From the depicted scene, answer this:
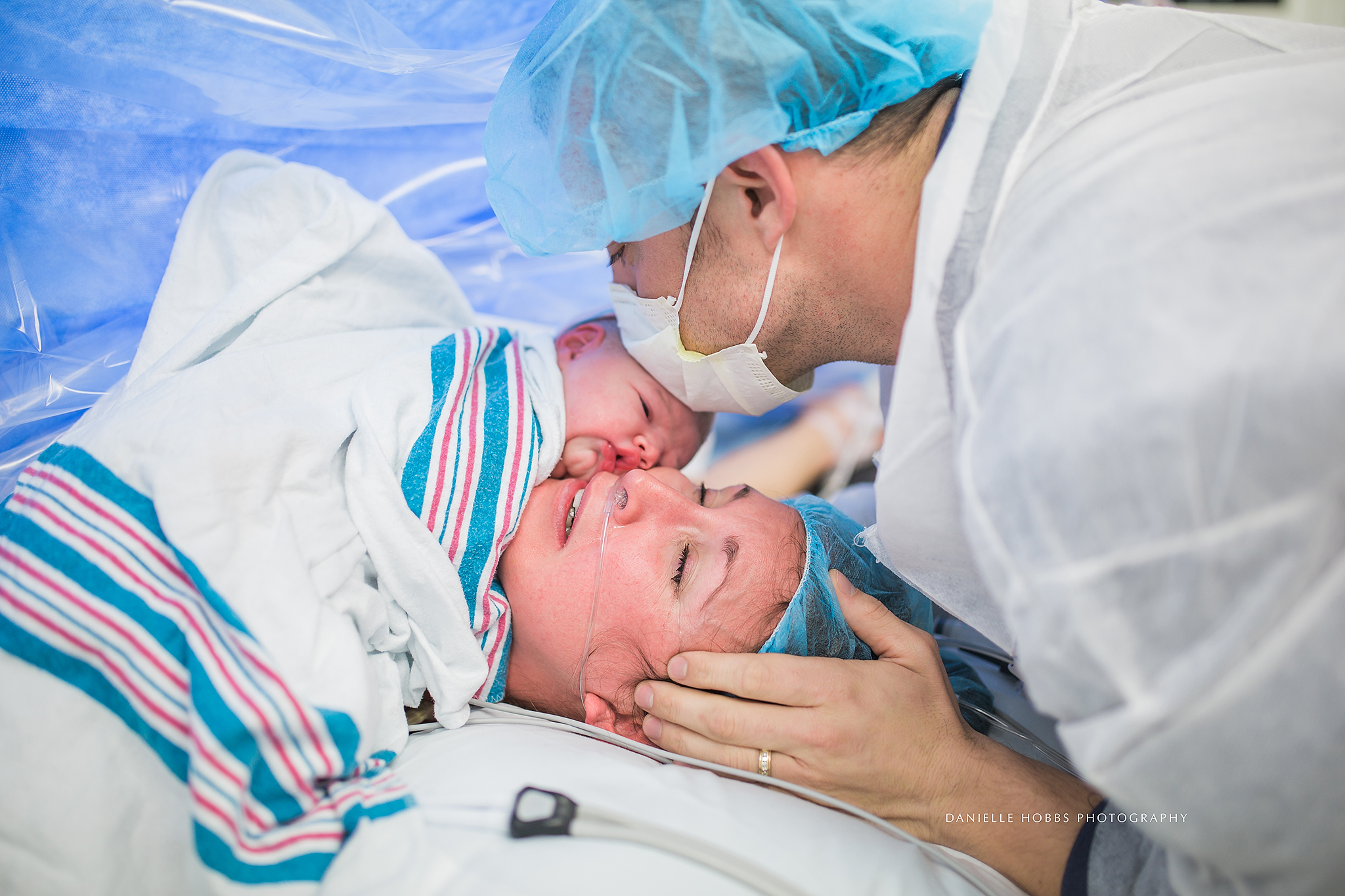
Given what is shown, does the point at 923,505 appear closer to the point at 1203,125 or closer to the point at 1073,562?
the point at 1073,562

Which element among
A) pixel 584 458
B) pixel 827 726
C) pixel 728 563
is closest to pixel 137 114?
pixel 584 458

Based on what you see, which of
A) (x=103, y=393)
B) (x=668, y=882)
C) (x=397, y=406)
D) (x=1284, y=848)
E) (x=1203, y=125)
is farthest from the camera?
(x=103, y=393)

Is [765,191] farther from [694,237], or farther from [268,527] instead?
[268,527]

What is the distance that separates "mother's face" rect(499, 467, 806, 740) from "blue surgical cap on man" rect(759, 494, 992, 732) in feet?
0.10

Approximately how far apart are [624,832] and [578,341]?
4.19 ft

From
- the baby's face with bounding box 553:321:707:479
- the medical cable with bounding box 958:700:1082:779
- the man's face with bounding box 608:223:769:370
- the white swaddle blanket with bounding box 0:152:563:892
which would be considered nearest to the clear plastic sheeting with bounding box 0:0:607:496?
the white swaddle blanket with bounding box 0:152:563:892

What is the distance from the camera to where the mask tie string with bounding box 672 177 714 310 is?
1.29m

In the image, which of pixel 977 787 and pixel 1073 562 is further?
pixel 977 787

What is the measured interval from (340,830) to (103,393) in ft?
3.51

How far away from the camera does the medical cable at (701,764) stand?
1.17 m

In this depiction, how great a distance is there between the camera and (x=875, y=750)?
3.97ft

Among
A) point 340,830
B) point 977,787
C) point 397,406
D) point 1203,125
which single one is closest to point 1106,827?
point 977,787

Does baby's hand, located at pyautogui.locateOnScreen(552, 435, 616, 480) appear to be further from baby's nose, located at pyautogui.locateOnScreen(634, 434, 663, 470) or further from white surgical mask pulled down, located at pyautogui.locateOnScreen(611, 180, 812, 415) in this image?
white surgical mask pulled down, located at pyautogui.locateOnScreen(611, 180, 812, 415)

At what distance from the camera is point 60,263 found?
4.69 ft
